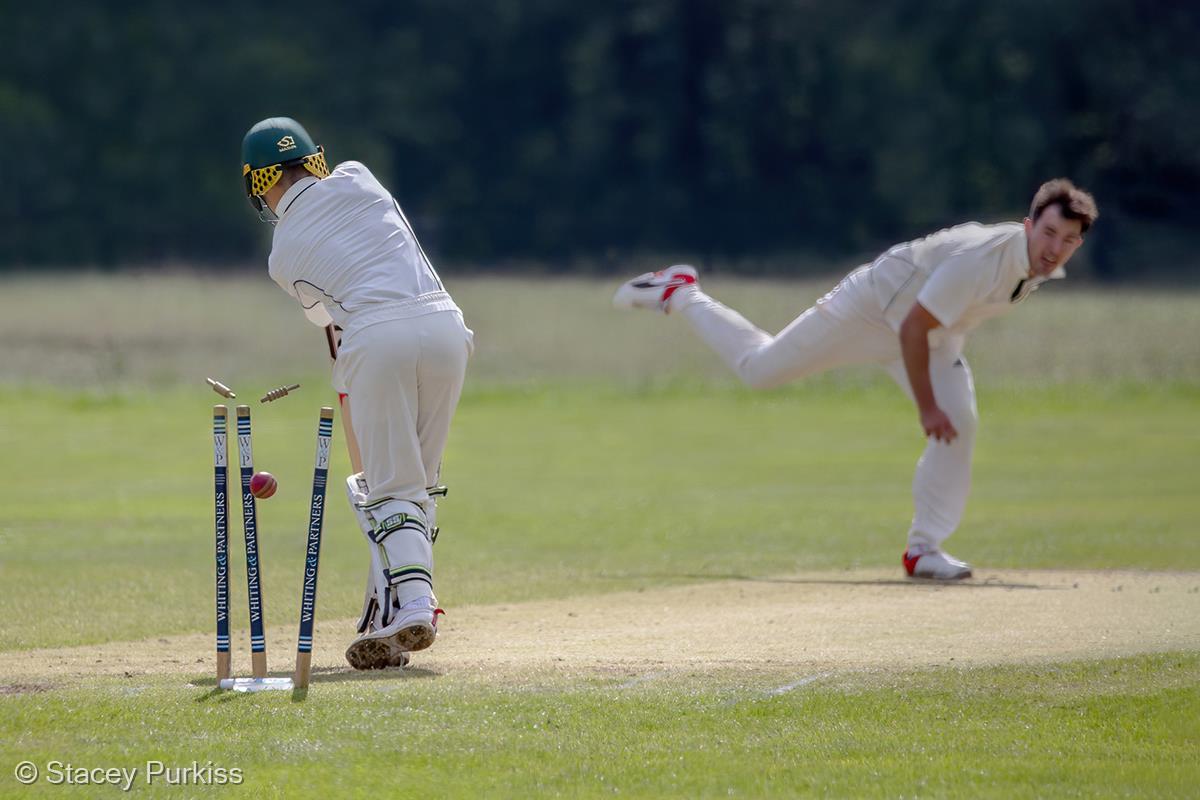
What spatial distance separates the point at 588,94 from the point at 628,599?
48.9 meters

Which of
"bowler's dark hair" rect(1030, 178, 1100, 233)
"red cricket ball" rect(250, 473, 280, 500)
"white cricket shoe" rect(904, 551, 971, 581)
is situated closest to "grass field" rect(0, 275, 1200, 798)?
"white cricket shoe" rect(904, 551, 971, 581)

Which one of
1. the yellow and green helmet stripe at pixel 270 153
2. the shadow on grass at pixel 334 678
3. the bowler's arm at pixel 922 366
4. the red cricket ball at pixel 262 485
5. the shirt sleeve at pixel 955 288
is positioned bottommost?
the shadow on grass at pixel 334 678

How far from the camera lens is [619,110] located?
56.9m

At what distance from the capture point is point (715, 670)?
→ 696cm

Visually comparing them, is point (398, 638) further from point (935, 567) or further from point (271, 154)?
point (935, 567)

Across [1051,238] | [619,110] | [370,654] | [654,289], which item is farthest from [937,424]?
[619,110]

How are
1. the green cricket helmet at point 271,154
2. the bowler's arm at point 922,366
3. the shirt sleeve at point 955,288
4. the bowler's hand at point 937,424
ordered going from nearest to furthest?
1. the green cricket helmet at point 271,154
2. the shirt sleeve at point 955,288
3. the bowler's arm at point 922,366
4. the bowler's hand at point 937,424

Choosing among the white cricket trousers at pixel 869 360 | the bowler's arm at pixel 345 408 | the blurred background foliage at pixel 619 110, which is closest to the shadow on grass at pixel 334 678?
the bowler's arm at pixel 345 408

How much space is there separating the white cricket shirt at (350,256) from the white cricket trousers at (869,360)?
355 centimetres

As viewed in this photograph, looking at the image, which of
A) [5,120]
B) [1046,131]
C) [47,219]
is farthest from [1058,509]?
[5,120]

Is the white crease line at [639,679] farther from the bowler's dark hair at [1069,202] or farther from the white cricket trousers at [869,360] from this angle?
the bowler's dark hair at [1069,202]

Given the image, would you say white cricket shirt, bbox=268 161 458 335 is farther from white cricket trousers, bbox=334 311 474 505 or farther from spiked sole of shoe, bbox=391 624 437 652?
spiked sole of shoe, bbox=391 624 437 652

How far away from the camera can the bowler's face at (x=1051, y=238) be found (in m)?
9.12

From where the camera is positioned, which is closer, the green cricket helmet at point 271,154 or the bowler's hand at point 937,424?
the green cricket helmet at point 271,154
